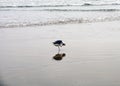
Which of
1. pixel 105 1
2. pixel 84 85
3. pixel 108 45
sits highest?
pixel 105 1

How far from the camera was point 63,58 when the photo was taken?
952 cm

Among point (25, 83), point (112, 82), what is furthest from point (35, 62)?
point (112, 82)

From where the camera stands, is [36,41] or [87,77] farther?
[36,41]

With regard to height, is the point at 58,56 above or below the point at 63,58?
above

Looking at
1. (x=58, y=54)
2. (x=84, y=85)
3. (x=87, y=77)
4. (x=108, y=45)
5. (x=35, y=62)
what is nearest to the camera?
(x=84, y=85)

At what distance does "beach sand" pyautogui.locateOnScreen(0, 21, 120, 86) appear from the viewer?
7.60 meters

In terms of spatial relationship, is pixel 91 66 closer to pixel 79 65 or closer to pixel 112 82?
pixel 79 65

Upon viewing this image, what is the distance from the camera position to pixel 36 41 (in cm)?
1200

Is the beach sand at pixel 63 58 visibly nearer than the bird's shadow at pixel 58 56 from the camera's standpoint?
Yes

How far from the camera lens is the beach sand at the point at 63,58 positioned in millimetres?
7598

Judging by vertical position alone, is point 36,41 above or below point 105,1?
below

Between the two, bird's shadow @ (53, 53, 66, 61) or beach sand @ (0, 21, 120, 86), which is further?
bird's shadow @ (53, 53, 66, 61)

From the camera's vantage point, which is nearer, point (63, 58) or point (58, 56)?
point (63, 58)

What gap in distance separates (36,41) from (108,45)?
2.64 metres
